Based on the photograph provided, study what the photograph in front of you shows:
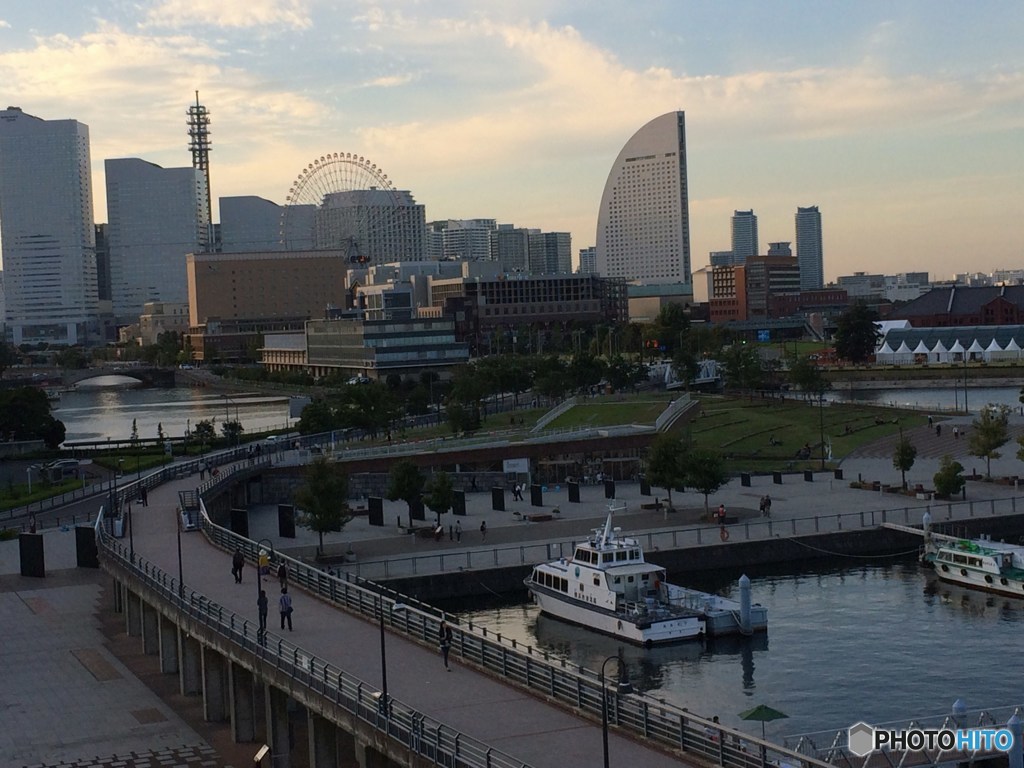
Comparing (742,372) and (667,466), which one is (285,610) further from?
(742,372)

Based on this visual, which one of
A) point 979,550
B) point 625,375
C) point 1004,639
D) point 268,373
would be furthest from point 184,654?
point 268,373

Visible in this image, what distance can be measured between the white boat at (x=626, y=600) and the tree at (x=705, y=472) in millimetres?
12344

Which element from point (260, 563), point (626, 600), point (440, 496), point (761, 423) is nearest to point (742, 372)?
point (761, 423)

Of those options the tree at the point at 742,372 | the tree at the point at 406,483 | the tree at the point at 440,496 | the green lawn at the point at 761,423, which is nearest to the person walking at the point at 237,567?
the tree at the point at 440,496

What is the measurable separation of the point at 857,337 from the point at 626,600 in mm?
114108

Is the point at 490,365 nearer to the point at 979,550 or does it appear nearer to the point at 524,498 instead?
the point at 524,498

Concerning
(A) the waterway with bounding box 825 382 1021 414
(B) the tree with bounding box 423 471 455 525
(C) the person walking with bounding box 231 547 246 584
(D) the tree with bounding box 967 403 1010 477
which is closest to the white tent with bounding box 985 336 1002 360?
(A) the waterway with bounding box 825 382 1021 414

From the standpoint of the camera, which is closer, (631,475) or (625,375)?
(631,475)

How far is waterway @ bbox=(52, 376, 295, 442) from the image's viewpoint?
123m

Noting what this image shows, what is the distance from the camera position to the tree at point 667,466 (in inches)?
2325

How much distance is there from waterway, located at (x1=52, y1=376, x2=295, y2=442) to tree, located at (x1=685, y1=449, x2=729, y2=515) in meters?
57.3

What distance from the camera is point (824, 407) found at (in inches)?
3898

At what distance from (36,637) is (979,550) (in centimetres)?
2928

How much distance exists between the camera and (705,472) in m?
57.2
